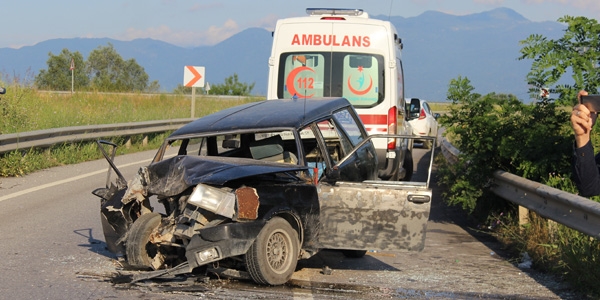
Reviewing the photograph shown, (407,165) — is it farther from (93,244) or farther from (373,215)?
(373,215)

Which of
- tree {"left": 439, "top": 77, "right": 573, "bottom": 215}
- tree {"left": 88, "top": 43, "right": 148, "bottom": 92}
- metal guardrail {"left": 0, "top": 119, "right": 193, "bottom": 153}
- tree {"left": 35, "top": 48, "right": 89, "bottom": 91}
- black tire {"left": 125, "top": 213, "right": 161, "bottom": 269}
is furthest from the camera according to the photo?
tree {"left": 88, "top": 43, "right": 148, "bottom": 92}

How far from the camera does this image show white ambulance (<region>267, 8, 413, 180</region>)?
42.7 feet

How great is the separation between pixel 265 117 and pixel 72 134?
1104 cm

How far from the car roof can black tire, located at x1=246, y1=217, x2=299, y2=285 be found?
3.77 ft

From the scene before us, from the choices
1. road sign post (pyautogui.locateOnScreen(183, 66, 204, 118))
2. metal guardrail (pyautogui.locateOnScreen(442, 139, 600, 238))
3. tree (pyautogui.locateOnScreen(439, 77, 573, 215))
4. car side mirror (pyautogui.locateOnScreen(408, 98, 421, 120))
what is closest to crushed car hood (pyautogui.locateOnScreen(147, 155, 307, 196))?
metal guardrail (pyautogui.locateOnScreen(442, 139, 600, 238))

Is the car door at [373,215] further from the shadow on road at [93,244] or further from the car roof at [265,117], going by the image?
the shadow on road at [93,244]

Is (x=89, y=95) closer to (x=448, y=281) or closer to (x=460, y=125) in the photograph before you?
(x=460, y=125)

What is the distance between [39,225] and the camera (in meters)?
10.1

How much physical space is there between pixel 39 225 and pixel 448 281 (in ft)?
16.4

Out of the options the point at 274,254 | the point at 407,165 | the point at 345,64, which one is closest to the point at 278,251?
the point at 274,254

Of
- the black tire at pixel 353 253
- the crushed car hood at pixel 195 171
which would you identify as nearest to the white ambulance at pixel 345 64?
the black tire at pixel 353 253

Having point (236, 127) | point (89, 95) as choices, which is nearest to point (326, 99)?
Result: point (236, 127)

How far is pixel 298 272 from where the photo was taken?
7.86m

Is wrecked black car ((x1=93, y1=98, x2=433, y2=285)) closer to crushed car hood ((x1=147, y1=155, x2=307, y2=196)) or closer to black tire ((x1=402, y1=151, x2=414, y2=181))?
crushed car hood ((x1=147, y1=155, x2=307, y2=196))
